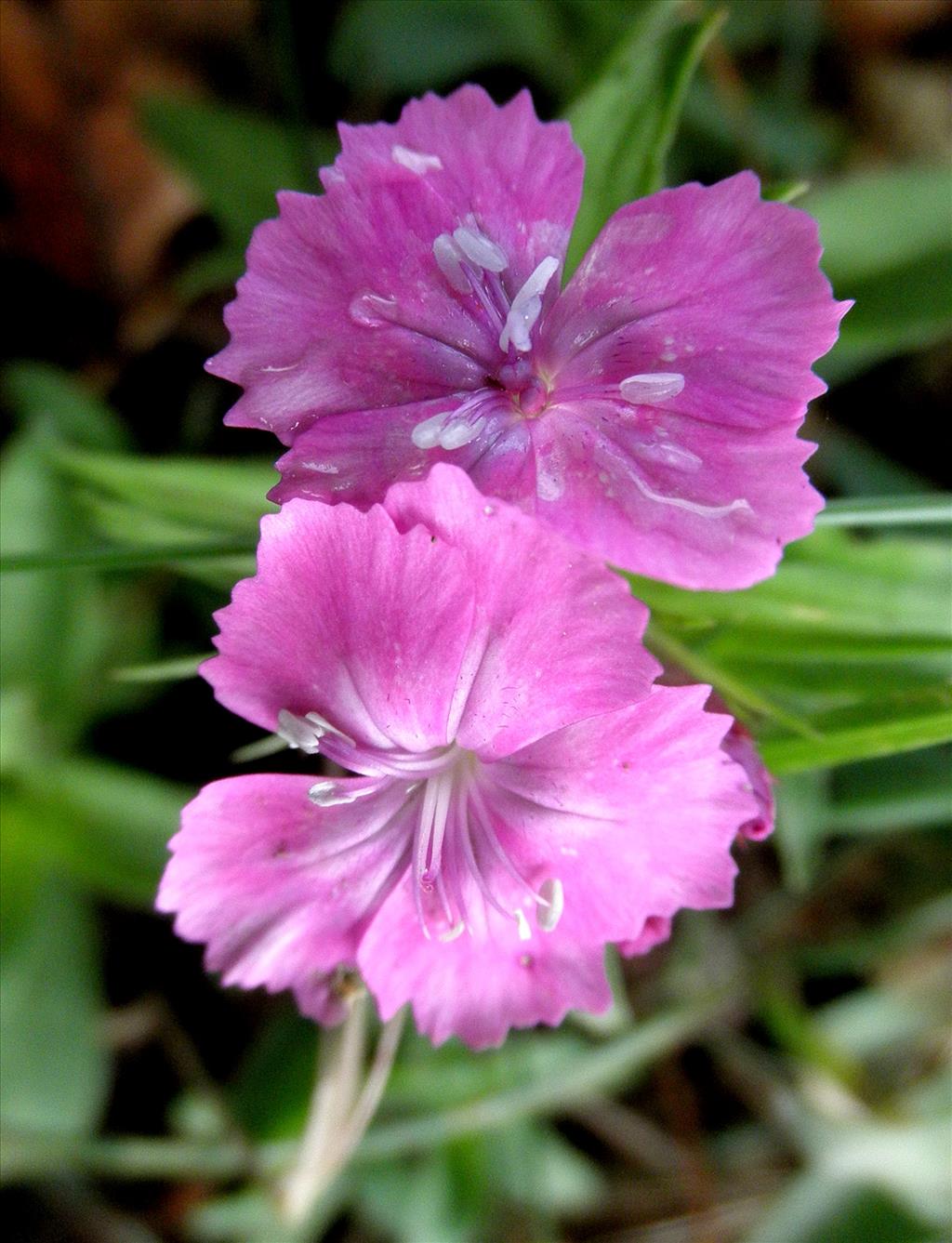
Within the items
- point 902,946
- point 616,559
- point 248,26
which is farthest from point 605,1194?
point 248,26

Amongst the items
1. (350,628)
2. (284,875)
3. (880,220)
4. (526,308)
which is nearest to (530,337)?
(526,308)

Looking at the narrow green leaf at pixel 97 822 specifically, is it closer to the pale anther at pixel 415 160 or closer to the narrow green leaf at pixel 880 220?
the pale anther at pixel 415 160

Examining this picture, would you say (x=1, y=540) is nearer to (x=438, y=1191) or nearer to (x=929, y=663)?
(x=929, y=663)

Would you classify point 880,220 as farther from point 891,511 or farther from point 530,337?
point 530,337

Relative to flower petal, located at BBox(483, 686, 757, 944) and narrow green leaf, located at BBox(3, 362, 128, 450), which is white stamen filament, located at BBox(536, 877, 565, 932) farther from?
narrow green leaf, located at BBox(3, 362, 128, 450)

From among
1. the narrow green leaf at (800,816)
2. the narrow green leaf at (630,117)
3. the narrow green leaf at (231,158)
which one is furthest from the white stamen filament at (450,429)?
the narrow green leaf at (231,158)

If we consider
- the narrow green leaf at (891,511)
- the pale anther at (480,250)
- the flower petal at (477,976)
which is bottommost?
Result: the flower petal at (477,976)

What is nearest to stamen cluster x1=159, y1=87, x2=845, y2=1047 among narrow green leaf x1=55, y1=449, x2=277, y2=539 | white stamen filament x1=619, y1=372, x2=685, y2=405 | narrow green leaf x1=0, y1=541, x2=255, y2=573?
white stamen filament x1=619, y1=372, x2=685, y2=405
